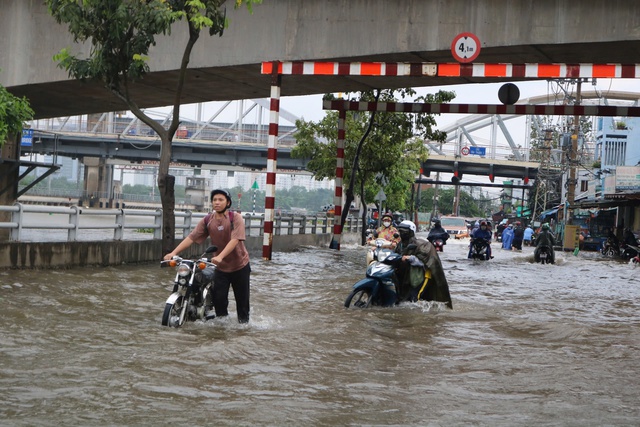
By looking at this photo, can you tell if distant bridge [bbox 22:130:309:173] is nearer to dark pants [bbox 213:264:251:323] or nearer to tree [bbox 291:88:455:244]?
tree [bbox 291:88:455:244]

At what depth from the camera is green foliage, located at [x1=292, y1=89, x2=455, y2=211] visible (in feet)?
111

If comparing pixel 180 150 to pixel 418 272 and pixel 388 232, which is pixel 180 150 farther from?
pixel 418 272

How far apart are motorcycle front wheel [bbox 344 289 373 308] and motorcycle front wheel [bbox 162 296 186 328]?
10.2 ft

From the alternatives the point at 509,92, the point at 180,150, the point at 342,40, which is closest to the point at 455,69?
the point at 342,40

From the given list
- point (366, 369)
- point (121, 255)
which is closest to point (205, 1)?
point (121, 255)

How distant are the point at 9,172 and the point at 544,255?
16.4 meters

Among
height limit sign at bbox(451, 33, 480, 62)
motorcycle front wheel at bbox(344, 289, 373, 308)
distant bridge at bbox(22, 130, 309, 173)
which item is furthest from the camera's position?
distant bridge at bbox(22, 130, 309, 173)

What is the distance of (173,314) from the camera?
9.21 m

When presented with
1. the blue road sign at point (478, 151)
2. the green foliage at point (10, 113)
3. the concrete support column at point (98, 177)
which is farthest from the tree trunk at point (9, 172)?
the blue road sign at point (478, 151)

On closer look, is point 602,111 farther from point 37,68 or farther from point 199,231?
point 199,231

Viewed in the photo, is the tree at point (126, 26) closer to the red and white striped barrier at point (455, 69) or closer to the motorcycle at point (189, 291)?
the red and white striped barrier at point (455, 69)

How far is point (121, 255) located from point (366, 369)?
430 inches

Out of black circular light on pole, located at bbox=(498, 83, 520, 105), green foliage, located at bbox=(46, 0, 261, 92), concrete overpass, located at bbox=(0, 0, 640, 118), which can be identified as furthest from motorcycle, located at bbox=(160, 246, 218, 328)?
black circular light on pole, located at bbox=(498, 83, 520, 105)

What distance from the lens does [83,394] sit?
6094mm
